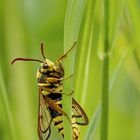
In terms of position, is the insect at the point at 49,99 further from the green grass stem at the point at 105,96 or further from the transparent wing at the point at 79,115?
the green grass stem at the point at 105,96

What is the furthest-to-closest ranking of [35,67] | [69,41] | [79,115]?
[35,67]
[79,115]
[69,41]

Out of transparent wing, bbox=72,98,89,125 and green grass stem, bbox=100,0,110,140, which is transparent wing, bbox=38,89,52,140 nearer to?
transparent wing, bbox=72,98,89,125

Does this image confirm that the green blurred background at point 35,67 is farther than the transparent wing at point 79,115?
Yes

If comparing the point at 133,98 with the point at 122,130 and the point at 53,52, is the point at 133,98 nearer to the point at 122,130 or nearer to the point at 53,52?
the point at 122,130

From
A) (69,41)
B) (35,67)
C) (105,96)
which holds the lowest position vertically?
(35,67)

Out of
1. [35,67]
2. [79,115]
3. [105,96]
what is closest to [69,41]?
[105,96]

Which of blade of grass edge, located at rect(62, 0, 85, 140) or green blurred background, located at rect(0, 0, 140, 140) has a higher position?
blade of grass edge, located at rect(62, 0, 85, 140)

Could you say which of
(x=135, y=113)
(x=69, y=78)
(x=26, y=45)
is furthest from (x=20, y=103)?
(x=69, y=78)

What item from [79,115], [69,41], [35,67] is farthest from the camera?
[35,67]

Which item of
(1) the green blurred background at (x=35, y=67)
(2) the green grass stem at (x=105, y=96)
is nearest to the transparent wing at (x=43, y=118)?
(1) the green blurred background at (x=35, y=67)

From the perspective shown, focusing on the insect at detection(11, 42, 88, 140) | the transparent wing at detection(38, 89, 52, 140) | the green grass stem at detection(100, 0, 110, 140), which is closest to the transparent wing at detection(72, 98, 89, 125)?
the insect at detection(11, 42, 88, 140)

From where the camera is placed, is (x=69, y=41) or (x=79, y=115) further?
(x=79, y=115)

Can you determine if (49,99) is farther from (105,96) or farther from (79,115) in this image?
(105,96)
